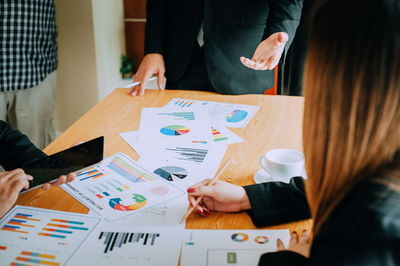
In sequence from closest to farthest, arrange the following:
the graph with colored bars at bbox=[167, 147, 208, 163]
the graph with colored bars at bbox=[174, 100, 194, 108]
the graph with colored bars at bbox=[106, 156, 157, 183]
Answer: the graph with colored bars at bbox=[106, 156, 157, 183] < the graph with colored bars at bbox=[167, 147, 208, 163] < the graph with colored bars at bbox=[174, 100, 194, 108]

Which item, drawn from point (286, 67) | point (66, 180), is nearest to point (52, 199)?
point (66, 180)

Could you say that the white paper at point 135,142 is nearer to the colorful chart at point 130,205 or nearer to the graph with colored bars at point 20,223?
the colorful chart at point 130,205

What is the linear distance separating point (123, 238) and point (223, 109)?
0.84 m

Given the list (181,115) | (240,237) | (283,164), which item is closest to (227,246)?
(240,237)

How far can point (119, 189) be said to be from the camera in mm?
945

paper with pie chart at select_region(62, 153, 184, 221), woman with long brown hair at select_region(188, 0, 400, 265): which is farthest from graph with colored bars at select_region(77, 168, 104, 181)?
woman with long brown hair at select_region(188, 0, 400, 265)

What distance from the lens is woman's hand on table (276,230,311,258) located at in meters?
0.71

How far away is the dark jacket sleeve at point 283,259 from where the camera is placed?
669mm

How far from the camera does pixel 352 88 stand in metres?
0.55

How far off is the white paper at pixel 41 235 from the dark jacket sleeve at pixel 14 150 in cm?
28

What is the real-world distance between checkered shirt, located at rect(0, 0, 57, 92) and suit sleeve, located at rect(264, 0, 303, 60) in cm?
140

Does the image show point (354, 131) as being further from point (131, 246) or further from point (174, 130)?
point (174, 130)

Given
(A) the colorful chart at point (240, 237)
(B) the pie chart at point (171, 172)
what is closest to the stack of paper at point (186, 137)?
(B) the pie chart at point (171, 172)

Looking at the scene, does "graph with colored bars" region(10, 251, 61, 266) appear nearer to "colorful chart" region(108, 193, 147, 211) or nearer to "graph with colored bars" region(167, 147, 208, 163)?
"colorful chart" region(108, 193, 147, 211)
